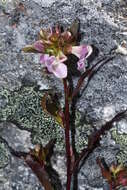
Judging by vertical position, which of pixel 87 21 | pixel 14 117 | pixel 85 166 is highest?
pixel 87 21

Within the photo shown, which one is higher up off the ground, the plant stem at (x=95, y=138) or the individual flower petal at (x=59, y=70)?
the individual flower petal at (x=59, y=70)

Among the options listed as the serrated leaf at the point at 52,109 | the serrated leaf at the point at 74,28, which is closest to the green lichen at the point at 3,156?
the serrated leaf at the point at 52,109

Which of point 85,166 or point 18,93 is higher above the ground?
point 18,93

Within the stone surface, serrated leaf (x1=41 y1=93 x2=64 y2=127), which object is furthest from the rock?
serrated leaf (x1=41 y1=93 x2=64 y2=127)

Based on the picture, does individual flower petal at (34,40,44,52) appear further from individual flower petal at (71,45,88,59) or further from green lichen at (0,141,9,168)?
green lichen at (0,141,9,168)

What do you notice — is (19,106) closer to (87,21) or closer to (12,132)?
(12,132)

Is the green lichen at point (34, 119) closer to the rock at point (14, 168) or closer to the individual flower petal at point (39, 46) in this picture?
the rock at point (14, 168)

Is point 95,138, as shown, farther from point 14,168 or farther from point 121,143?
point 14,168

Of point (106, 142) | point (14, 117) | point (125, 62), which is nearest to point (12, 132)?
point (14, 117)
